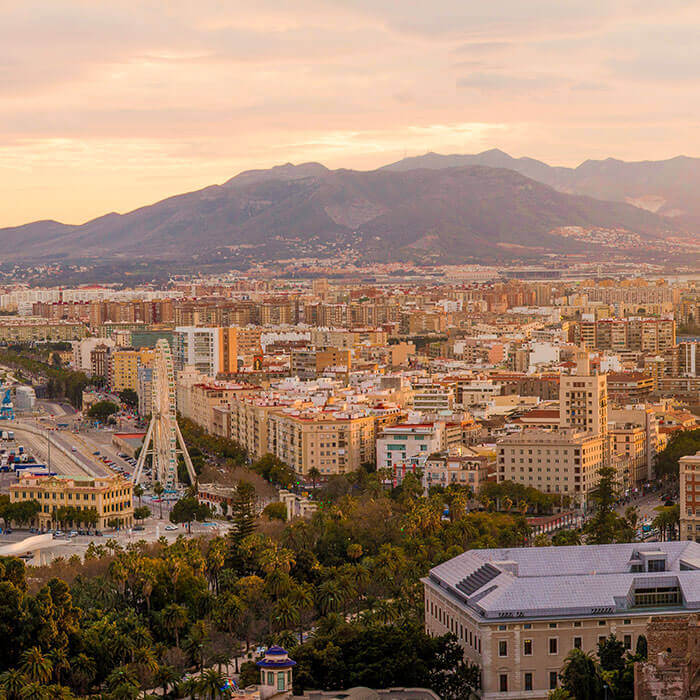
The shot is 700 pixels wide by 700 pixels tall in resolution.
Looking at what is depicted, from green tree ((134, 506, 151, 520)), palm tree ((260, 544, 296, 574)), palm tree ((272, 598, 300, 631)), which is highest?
palm tree ((260, 544, 296, 574))

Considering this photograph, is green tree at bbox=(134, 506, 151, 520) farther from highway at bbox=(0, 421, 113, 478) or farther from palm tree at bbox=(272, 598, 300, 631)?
palm tree at bbox=(272, 598, 300, 631)

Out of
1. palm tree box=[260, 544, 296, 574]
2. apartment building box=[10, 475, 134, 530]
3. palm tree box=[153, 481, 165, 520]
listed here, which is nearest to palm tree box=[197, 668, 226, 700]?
palm tree box=[260, 544, 296, 574]

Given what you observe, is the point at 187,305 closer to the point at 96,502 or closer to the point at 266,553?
the point at 96,502

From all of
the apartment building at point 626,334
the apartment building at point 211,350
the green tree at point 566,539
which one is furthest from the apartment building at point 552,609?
the apartment building at point 626,334

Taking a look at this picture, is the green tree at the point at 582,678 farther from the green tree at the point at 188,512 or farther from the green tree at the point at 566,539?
the green tree at the point at 188,512

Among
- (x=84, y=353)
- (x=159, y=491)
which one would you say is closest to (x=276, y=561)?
(x=159, y=491)

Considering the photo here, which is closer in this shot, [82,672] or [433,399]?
[82,672]

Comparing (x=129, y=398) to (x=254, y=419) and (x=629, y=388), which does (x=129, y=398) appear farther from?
(x=629, y=388)
